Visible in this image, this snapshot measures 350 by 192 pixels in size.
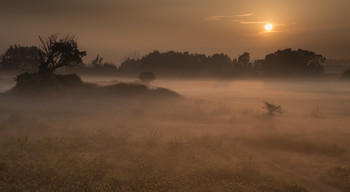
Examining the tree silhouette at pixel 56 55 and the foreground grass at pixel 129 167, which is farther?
the tree silhouette at pixel 56 55

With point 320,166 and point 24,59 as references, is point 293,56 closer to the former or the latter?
point 24,59

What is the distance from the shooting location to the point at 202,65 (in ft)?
342

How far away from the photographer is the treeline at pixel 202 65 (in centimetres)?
9175

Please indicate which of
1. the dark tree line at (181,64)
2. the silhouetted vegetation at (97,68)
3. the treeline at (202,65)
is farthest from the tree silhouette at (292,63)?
the silhouetted vegetation at (97,68)

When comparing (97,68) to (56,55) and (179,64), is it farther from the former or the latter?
(56,55)

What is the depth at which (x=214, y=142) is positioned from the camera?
684 inches

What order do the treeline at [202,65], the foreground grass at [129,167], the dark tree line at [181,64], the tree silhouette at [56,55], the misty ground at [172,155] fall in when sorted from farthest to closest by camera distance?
the dark tree line at [181,64] < the treeline at [202,65] < the tree silhouette at [56,55] < the misty ground at [172,155] < the foreground grass at [129,167]

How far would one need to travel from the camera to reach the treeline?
91750mm

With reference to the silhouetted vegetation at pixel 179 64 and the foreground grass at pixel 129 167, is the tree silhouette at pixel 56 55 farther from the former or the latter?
the silhouetted vegetation at pixel 179 64

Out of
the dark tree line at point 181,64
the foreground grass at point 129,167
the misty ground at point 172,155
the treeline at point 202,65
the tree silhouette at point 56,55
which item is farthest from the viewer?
the dark tree line at point 181,64

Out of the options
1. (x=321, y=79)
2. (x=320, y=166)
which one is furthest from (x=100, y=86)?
(x=321, y=79)

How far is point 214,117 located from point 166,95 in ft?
50.6

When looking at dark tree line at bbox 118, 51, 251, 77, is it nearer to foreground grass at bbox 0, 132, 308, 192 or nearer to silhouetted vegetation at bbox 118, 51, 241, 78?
silhouetted vegetation at bbox 118, 51, 241, 78

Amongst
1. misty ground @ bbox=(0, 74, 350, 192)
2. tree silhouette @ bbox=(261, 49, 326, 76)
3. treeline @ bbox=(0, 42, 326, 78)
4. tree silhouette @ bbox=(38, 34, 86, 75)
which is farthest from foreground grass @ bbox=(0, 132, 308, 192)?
tree silhouette @ bbox=(261, 49, 326, 76)
